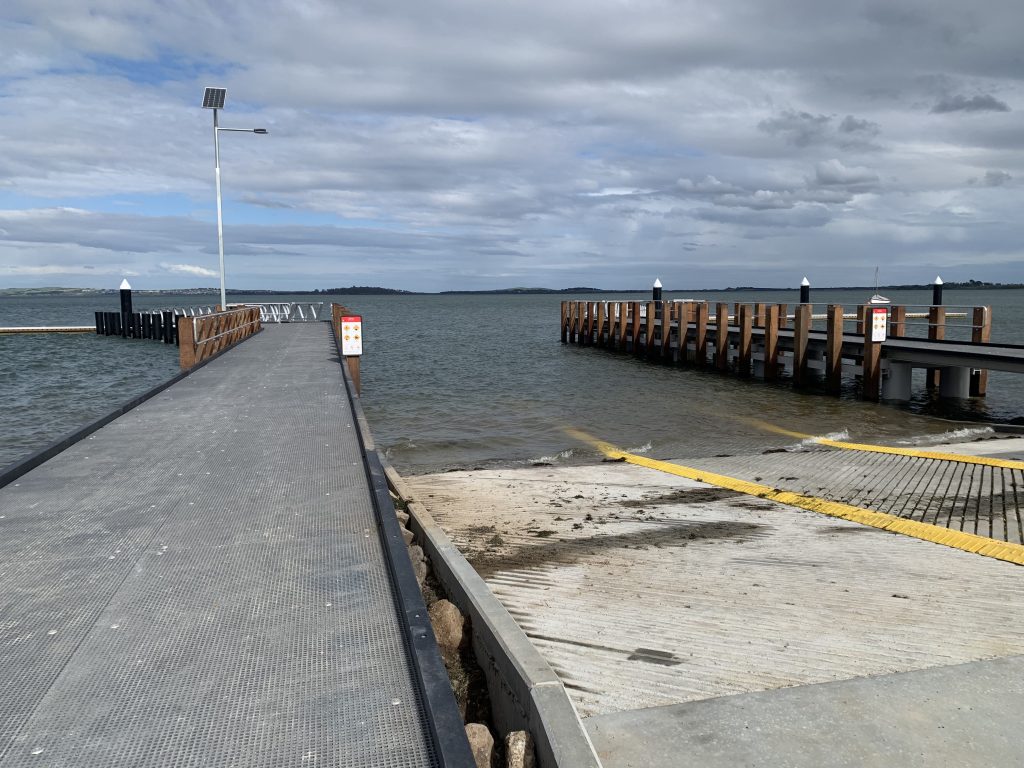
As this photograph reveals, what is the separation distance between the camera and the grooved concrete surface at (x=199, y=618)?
10.4 feet

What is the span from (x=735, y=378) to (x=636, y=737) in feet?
73.1

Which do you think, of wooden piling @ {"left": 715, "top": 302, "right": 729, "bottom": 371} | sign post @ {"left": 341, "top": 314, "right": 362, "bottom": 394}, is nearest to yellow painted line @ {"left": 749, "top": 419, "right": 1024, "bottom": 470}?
sign post @ {"left": 341, "top": 314, "right": 362, "bottom": 394}

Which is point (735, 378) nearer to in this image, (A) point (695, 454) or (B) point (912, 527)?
(A) point (695, 454)

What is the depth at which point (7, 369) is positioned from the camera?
3153 centimetres

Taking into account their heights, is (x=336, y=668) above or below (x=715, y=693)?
above

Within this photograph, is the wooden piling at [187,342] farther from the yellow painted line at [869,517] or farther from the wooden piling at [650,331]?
the wooden piling at [650,331]

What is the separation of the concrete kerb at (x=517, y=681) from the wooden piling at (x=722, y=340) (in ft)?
71.3

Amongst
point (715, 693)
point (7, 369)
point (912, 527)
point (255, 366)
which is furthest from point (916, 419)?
point (7, 369)

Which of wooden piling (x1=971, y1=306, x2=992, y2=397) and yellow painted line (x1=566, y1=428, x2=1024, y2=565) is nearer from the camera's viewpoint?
yellow painted line (x1=566, y1=428, x2=1024, y2=565)

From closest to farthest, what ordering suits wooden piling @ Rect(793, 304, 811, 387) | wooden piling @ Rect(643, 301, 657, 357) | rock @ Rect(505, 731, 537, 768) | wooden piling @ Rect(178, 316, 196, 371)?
rock @ Rect(505, 731, 537, 768) < wooden piling @ Rect(178, 316, 196, 371) < wooden piling @ Rect(793, 304, 811, 387) < wooden piling @ Rect(643, 301, 657, 357)

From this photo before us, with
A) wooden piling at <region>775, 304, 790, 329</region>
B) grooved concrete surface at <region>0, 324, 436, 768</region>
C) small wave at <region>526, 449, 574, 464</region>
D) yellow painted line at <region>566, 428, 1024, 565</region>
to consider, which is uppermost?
wooden piling at <region>775, 304, 790, 329</region>

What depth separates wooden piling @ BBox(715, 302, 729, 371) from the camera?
26047 mm

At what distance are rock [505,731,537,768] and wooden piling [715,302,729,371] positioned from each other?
23613mm

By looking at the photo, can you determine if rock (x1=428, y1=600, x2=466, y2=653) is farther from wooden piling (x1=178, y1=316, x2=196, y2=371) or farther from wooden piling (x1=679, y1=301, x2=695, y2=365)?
wooden piling (x1=679, y1=301, x2=695, y2=365)
